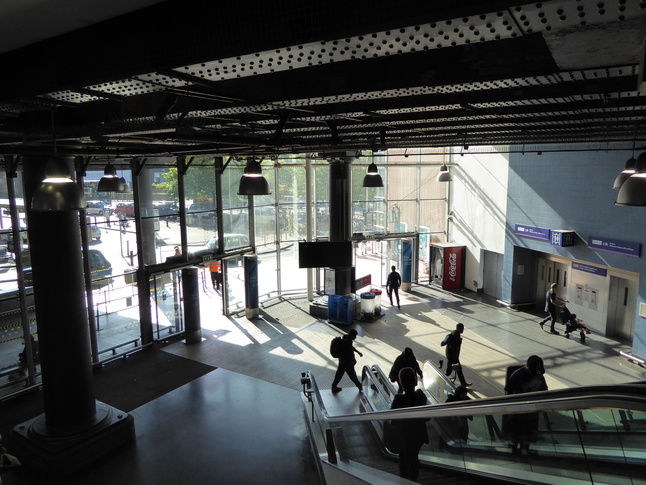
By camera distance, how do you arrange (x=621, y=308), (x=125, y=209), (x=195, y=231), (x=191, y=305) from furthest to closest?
1. (x=195, y=231)
2. (x=191, y=305)
3. (x=621, y=308)
4. (x=125, y=209)

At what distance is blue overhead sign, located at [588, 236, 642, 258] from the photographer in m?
10.1

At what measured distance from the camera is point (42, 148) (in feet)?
19.9

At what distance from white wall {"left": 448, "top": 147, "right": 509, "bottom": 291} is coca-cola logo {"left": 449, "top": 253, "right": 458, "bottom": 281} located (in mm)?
454

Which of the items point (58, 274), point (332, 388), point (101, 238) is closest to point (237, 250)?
point (101, 238)

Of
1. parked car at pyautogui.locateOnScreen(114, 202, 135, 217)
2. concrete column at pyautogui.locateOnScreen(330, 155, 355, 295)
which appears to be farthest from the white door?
parked car at pyautogui.locateOnScreen(114, 202, 135, 217)

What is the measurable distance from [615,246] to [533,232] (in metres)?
2.61

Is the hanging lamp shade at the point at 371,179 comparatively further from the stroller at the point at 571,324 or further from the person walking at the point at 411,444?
the stroller at the point at 571,324

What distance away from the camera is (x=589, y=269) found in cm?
1157

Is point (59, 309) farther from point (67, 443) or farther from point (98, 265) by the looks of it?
point (98, 265)

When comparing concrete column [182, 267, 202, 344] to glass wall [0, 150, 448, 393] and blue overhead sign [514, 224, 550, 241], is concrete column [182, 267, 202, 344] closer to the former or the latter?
glass wall [0, 150, 448, 393]

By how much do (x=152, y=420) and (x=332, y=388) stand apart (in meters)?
3.13

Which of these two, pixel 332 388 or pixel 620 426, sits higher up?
pixel 620 426

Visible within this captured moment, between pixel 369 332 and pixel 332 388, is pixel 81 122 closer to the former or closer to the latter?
pixel 332 388

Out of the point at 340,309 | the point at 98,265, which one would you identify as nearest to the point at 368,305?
the point at 340,309
